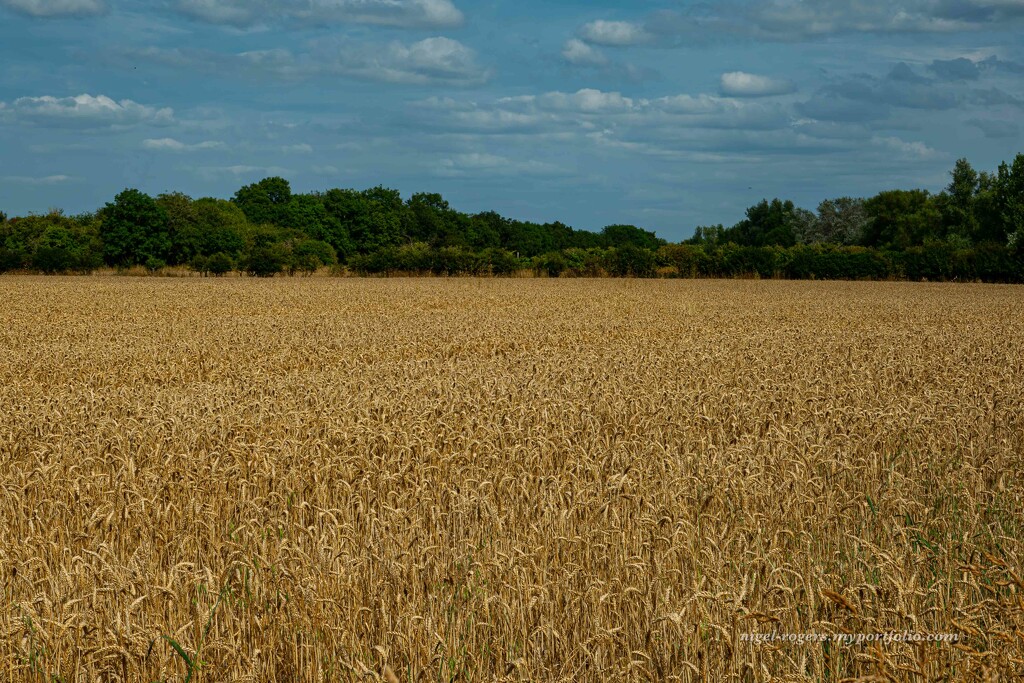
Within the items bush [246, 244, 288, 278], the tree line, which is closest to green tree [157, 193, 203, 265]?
the tree line

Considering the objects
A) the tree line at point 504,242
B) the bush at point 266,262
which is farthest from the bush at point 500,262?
the bush at point 266,262

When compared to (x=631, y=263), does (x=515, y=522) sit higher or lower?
lower

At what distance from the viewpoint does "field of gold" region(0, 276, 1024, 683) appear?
172 inches

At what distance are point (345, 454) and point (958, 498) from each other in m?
4.83

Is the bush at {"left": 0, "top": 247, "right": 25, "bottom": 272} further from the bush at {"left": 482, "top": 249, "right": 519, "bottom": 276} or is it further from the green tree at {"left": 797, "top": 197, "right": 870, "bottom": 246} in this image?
the green tree at {"left": 797, "top": 197, "right": 870, "bottom": 246}

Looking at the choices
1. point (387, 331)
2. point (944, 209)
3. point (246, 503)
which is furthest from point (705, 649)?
point (944, 209)

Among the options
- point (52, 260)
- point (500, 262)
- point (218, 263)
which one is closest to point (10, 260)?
point (52, 260)

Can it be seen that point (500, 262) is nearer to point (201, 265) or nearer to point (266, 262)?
point (266, 262)

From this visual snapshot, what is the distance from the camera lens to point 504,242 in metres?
114

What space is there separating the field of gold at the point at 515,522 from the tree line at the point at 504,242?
164 ft

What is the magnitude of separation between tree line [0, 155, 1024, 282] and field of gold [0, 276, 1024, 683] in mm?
50131

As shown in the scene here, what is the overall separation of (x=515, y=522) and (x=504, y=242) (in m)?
108

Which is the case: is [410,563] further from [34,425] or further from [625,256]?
[625,256]

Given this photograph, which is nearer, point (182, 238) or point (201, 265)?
point (201, 265)
